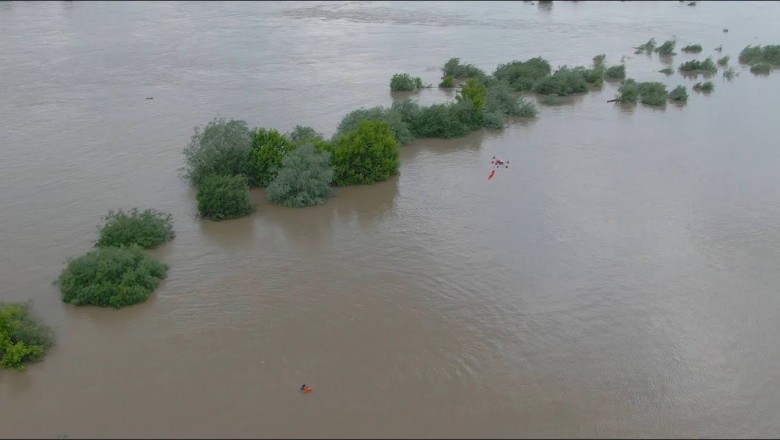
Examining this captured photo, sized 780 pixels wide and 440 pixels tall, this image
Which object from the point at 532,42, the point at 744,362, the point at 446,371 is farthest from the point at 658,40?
the point at 446,371

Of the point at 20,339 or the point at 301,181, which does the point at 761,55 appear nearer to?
the point at 301,181

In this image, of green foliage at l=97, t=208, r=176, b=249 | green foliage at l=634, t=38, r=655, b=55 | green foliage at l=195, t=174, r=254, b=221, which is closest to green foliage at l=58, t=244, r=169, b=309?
green foliage at l=97, t=208, r=176, b=249

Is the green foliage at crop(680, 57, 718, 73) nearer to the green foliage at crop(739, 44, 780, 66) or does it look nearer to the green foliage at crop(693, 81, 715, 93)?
the green foliage at crop(739, 44, 780, 66)

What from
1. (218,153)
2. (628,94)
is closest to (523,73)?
(628,94)

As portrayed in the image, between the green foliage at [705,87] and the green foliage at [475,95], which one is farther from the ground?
the green foliage at [475,95]

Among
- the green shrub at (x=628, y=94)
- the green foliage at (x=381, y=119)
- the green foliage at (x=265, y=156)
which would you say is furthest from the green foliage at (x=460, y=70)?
the green foliage at (x=265, y=156)

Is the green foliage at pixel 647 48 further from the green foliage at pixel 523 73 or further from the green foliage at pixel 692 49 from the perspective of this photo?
the green foliage at pixel 523 73
